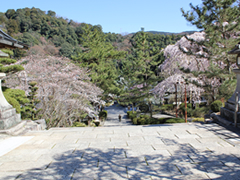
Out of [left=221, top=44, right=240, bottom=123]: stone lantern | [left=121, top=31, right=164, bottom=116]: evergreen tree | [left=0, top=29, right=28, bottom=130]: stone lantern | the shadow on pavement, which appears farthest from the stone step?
[left=121, top=31, right=164, bottom=116]: evergreen tree

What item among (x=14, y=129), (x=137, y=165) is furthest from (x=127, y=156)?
(x=14, y=129)

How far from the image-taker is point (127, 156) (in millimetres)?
3695

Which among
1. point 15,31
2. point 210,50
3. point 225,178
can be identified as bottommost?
point 225,178

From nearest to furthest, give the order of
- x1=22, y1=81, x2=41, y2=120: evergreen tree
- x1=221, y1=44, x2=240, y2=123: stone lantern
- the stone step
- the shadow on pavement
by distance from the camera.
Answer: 1. the shadow on pavement
2. the stone step
3. x1=221, y1=44, x2=240, y2=123: stone lantern
4. x1=22, y1=81, x2=41, y2=120: evergreen tree

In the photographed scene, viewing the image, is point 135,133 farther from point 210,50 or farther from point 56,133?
point 210,50

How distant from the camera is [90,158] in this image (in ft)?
11.9

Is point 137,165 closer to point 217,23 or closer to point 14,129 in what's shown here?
point 14,129

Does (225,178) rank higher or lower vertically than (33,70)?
lower

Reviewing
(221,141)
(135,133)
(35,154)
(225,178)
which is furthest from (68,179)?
(221,141)

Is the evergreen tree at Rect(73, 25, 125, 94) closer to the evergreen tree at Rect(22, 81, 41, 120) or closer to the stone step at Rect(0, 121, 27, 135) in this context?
the evergreen tree at Rect(22, 81, 41, 120)

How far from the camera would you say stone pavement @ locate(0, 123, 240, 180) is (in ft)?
9.92

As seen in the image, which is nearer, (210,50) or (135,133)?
(135,133)

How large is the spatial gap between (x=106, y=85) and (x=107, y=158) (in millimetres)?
17335

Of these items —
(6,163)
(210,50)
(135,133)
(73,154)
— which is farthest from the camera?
(210,50)
